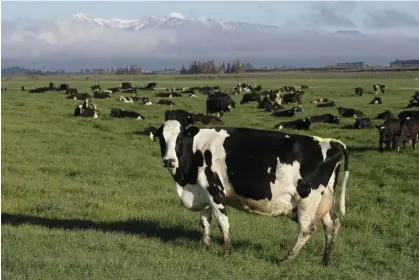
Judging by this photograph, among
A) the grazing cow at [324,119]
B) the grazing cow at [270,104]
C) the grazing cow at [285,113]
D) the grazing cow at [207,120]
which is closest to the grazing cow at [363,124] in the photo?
the grazing cow at [324,119]

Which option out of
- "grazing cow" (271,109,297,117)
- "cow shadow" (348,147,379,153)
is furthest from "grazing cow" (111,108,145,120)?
"cow shadow" (348,147,379,153)

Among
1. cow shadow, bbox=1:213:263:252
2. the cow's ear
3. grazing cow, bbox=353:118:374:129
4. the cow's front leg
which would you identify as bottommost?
grazing cow, bbox=353:118:374:129

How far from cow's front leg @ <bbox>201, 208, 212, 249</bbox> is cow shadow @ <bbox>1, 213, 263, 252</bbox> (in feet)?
0.66

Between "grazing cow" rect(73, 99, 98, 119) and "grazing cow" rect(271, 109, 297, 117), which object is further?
"grazing cow" rect(271, 109, 297, 117)

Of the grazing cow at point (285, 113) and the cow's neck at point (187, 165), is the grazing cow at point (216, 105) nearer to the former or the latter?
the grazing cow at point (285, 113)

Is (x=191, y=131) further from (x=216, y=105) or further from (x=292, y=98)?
(x=292, y=98)

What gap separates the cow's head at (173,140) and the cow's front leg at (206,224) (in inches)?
38.0

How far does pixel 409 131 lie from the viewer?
22.9 meters

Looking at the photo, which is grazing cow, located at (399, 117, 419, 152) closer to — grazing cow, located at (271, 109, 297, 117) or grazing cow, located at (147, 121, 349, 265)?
grazing cow, located at (147, 121, 349, 265)

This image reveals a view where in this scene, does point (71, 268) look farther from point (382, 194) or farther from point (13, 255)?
point (382, 194)

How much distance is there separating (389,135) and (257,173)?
14757mm

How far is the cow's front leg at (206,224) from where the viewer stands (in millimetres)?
9883

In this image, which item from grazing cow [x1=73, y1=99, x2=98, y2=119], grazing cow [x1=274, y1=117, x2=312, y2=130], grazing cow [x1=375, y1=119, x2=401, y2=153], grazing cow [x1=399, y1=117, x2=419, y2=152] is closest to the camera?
grazing cow [x1=375, y1=119, x2=401, y2=153]

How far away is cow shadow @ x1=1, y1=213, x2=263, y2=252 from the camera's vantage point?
10.3 meters
